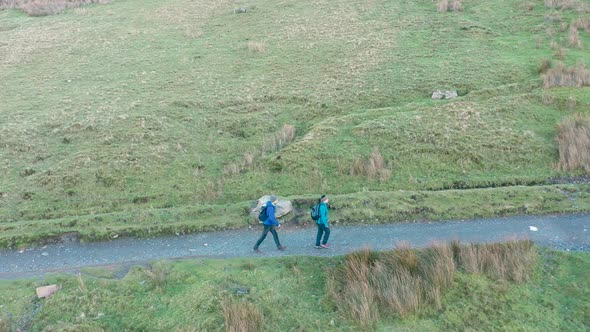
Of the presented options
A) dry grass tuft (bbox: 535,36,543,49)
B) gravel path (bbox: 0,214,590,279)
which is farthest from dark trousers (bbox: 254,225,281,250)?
dry grass tuft (bbox: 535,36,543,49)

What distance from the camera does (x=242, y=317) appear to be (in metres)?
11.5

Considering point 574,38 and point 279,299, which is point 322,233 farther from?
point 574,38

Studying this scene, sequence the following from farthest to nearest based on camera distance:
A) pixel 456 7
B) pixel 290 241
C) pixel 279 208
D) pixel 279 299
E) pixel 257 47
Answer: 1. pixel 456 7
2. pixel 257 47
3. pixel 279 208
4. pixel 290 241
5. pixel 279 299

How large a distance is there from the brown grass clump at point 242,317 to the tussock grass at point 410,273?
188 cm

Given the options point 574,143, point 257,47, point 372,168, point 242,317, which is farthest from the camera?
point 257,47

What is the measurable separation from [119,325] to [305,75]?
1929 cm

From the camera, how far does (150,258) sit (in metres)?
14.7

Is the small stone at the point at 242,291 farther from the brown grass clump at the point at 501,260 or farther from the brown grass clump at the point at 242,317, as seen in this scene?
the brown grass clump at the point at 501,260

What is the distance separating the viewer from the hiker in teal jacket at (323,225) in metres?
14.0

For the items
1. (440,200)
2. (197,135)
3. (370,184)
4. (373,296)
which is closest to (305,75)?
(197,135)

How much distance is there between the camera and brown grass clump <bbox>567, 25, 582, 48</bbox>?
91.0ft

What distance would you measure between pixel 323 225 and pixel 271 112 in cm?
1149

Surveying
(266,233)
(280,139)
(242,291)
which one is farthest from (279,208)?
(280,139)

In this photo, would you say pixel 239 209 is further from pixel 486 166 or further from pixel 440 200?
pixel 486 166
